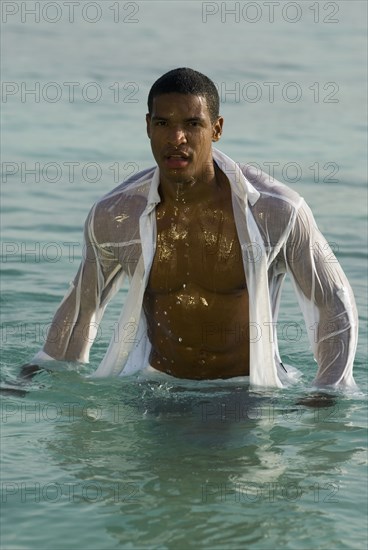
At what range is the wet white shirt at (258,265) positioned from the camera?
5.62 meters

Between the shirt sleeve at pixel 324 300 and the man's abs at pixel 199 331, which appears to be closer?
the shirt sleeve at pixel 324 300

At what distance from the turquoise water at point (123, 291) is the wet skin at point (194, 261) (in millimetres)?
156

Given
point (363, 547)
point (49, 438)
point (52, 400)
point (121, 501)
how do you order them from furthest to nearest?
point (52, 400) → point (49, 438) → point (121, 501) → point (363, 547)

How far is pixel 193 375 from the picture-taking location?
6012mm

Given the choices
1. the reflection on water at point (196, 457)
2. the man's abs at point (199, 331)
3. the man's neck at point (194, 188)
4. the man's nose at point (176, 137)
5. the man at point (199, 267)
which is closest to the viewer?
the reflection on water at point (196, 457)

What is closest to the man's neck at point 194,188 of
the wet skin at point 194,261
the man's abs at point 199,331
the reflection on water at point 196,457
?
the wet skin at point 194,261

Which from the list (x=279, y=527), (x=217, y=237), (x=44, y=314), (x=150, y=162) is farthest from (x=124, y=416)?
(x=150, y=162)

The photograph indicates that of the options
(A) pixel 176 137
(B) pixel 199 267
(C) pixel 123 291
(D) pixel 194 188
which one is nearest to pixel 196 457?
(B) pixel 199 267

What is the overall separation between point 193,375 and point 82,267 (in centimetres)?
62

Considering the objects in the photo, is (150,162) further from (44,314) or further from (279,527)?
(279,527)

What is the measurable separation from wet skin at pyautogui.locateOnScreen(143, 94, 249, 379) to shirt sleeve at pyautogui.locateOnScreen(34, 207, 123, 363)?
0.18m

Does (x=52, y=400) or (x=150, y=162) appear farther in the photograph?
(x=150, y=162)

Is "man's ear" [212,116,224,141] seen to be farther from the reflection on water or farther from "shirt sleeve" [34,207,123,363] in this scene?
the reflection on water

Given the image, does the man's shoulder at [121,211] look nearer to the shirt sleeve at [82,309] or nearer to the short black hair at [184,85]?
the shirt sleeve at [82,309]
